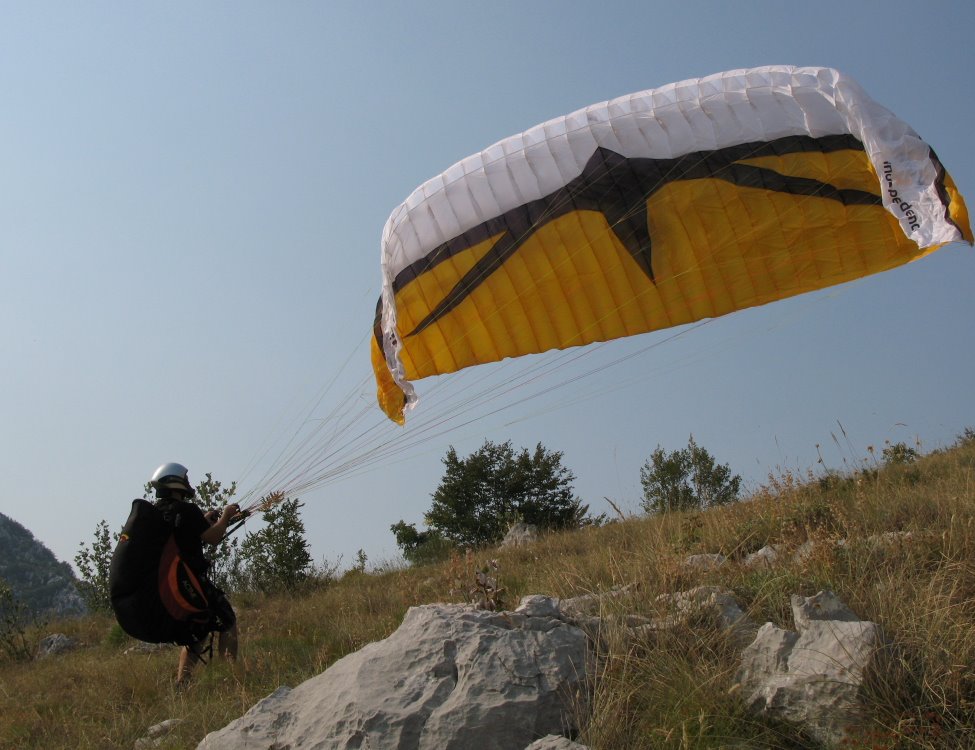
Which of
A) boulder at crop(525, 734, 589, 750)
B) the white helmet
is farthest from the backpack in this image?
boulder at crop(525, 734, 589, 750)

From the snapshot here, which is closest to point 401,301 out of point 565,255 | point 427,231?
point 427,231

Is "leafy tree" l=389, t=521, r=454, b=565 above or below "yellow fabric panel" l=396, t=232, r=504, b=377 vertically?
below

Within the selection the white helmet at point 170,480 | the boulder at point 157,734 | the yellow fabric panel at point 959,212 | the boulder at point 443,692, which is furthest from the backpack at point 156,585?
the yellow fabric panel at point 959,212

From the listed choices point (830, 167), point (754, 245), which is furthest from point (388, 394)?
point (830, 167)

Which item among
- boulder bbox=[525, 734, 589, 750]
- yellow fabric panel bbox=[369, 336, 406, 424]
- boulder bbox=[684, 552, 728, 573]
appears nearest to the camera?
boulder bbox=[525, 734, 589, 750]

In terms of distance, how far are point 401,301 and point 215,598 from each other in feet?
9.74

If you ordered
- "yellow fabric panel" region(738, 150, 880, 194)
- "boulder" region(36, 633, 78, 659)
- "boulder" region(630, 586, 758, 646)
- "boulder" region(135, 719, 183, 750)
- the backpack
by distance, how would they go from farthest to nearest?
"boulder" region(36, 633, 78, 659) < "yellow fabric panel" region(738, 150, 880, 194) < the backpack < "boulder" region(135, 719, 183, 750) < "boulder" region(630, 586, 758, 646)

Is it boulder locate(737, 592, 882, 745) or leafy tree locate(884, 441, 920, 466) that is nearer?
boulder locate(737, 592, 882, 745)

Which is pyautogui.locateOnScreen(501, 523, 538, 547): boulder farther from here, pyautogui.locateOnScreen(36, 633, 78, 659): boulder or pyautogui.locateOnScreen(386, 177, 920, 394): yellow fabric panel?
pyautogui.locateOnScreen(36, 633, 78, 659): boulder

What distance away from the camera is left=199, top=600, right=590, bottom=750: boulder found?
3312 millimetres

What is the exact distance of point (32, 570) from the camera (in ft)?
133

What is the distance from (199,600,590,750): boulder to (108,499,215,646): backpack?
2.21 m

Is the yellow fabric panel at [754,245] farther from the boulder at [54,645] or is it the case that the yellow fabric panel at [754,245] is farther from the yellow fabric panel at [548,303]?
the boulder at [54,645]

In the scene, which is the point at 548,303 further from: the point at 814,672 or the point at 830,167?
the point at 814,672
